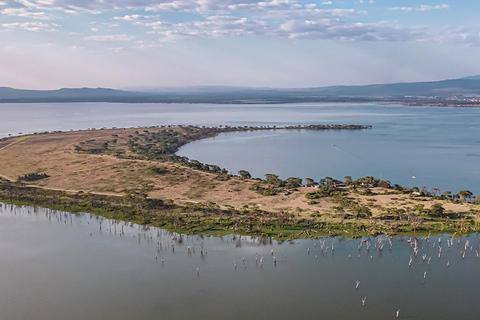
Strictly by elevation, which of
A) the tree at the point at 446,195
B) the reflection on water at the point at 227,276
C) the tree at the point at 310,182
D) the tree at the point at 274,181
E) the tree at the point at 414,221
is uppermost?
the tree at the point at 274,181

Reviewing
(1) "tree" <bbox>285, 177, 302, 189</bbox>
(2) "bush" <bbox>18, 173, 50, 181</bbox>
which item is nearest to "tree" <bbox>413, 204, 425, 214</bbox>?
(1) "tree" <bbox>285, 177, 302, 189</bbox>

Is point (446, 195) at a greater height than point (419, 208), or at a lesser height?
lesser

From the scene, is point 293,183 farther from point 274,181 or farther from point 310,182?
point 310,182

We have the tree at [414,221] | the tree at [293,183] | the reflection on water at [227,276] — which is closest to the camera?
the reflection on water at [227,276]

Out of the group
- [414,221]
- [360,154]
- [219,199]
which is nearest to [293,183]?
[219,199]

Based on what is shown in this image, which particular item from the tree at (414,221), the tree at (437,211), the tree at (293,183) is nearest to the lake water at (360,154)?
the tree at (293,183)

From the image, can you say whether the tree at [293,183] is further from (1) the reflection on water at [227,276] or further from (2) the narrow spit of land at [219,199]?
(1) the reflection on water at [227,276]
